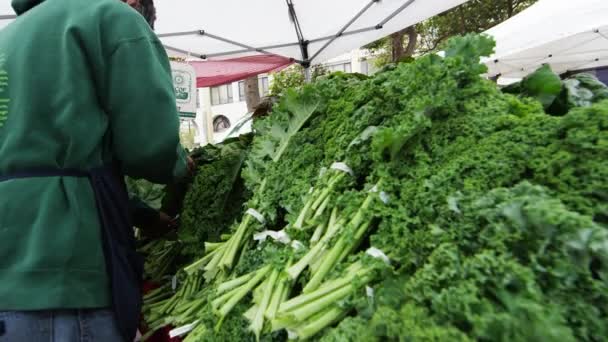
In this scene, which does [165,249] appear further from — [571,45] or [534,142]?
[571,45]

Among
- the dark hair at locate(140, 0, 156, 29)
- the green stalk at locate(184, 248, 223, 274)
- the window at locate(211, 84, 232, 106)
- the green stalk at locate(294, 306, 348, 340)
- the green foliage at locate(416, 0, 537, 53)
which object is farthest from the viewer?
the window at locate(211, 84, 232, 106)

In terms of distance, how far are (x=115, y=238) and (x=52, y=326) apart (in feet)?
1.23

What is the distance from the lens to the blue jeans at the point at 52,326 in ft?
4.89

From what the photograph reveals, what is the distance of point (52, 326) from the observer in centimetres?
152

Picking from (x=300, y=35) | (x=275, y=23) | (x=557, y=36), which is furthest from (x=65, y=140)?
(x=557, y=36)

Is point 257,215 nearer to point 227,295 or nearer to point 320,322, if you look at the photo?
point 227,295

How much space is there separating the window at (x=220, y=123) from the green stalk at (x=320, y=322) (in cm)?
3392

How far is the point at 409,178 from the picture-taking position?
1504mm

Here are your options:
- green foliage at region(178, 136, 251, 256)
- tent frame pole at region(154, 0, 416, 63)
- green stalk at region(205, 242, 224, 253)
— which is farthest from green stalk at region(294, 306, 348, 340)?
tent frame pole at region(154, 0, 416, 63)

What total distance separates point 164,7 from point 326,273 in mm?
4738

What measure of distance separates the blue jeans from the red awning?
5723 millimetres

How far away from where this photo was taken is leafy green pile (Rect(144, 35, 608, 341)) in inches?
38.5

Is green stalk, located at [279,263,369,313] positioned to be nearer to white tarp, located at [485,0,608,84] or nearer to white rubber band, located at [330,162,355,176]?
white rubber band, located at [330,162,355,176]

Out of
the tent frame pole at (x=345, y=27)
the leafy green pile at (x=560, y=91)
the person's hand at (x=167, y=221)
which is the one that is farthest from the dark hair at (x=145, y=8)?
the tent frame pole at (x=345, y=27)
